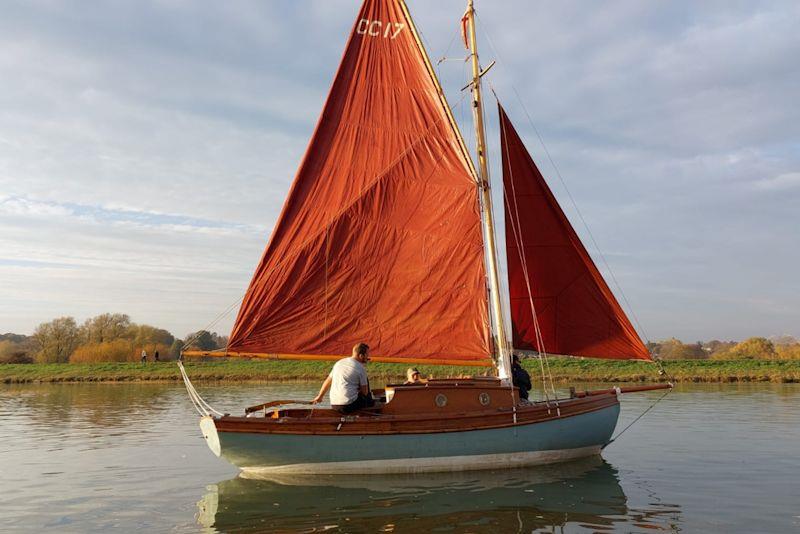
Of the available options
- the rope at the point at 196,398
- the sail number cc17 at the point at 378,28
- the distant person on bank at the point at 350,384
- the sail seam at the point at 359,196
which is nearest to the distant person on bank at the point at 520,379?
the distant person on bank at the point at 350,384

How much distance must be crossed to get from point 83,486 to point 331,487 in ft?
19.7

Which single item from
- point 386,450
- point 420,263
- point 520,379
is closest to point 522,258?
point 420,263

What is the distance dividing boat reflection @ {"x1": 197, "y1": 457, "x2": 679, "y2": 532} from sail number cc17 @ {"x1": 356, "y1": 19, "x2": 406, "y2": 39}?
13544 millimetres

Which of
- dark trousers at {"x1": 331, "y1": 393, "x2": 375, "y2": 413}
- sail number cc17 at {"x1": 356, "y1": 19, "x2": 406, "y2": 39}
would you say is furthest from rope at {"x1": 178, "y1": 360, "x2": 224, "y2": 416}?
sail number cc17 at {"x1": 356, "y1": 19, "x2": 406, "y2": 39}

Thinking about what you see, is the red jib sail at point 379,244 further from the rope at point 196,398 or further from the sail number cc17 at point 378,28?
the rope at point 196,398

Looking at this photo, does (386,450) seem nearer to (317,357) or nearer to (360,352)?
(360,352)

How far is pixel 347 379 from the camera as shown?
1504 cm

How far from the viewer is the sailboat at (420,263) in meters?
17.2

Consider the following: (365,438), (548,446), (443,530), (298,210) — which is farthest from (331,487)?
(298,210)

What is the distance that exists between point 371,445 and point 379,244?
5.97 m

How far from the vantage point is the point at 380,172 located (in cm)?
1839

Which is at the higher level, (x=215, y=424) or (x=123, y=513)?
(x=215, y=424)

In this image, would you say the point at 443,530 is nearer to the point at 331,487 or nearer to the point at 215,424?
the point at 331,487

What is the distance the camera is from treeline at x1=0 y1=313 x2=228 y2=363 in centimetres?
6950
